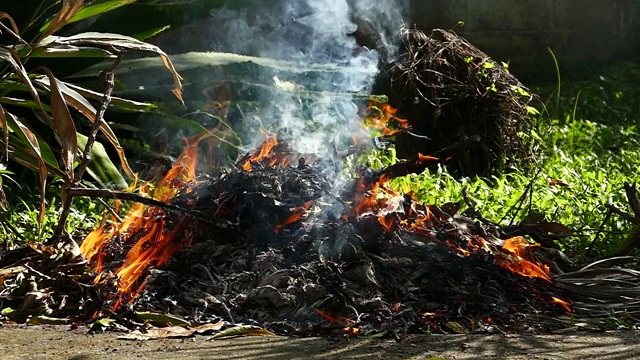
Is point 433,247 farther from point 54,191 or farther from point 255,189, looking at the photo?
point 54,191

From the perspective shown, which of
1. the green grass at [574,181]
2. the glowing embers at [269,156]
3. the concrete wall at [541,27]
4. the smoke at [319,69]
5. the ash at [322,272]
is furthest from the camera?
the concrete wall at [541,27]

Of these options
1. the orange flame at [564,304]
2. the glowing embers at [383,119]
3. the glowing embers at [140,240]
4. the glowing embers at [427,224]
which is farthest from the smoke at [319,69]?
the orange flame at [564,304]

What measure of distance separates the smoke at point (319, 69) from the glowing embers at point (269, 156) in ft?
0.83

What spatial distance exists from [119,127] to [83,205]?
811 millimetres

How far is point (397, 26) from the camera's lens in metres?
7.37

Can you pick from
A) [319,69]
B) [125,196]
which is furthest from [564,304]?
[319,69]

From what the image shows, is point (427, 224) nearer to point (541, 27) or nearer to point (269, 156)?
point (269, 156)

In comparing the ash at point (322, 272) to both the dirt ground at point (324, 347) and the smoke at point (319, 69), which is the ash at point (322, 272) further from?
the smoke at point (319, 69)

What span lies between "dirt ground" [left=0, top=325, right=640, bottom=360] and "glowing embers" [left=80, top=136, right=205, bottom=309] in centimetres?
48

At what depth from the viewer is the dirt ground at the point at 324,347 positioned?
306 centimetres

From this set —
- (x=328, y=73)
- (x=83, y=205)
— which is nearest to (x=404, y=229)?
(x=328, y=73)

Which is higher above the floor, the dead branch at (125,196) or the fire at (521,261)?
the dead branch at (125,196)

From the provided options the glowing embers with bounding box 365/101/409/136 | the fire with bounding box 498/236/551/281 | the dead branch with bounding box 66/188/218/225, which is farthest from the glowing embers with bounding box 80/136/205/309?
the glowing embers with bounding box 365/101/409/136

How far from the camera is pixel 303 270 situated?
3818 millimetres
